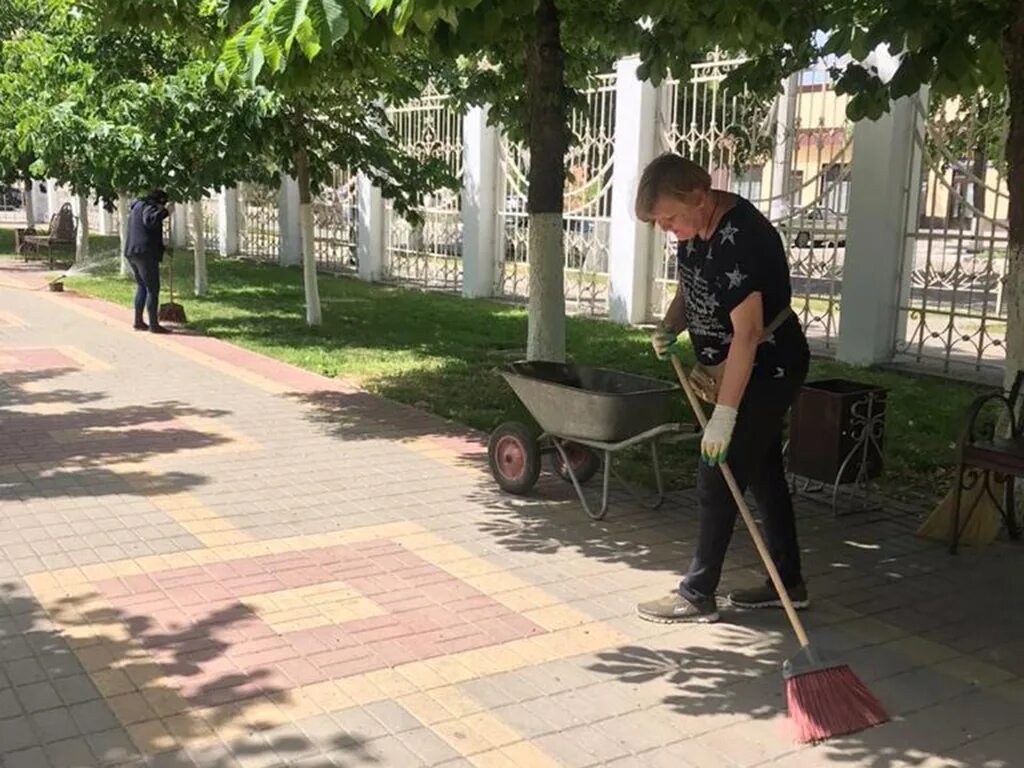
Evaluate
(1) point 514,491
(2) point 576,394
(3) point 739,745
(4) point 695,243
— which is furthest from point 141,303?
(3) point 739,745

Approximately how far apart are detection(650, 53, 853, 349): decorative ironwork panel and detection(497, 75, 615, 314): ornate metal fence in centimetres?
175

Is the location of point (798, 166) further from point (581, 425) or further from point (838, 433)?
point (581, 425)

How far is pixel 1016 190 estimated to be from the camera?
5695 mm

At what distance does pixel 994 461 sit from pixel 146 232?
10554mm

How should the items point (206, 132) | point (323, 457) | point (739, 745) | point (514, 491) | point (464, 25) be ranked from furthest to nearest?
point (206, 132), point (323, 457), point (514, 491), point (464, 25), point (739, 745)

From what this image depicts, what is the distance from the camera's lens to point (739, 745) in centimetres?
362

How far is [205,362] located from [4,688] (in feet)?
24.6

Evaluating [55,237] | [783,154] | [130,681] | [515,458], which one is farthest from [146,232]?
[55,237]

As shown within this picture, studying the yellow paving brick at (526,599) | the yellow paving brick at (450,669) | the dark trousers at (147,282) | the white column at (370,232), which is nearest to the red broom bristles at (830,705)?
the yellow paving brick at (450,669)

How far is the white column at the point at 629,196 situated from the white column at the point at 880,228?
3235mm

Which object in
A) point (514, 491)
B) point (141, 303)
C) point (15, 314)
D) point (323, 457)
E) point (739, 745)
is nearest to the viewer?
point (739, 745)

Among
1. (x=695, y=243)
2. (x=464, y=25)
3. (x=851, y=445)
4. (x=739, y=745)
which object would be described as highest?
(x=464, y=25)

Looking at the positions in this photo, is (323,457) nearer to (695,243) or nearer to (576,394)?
(576,394)

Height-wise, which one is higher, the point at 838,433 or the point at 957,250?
the point at 957,250
